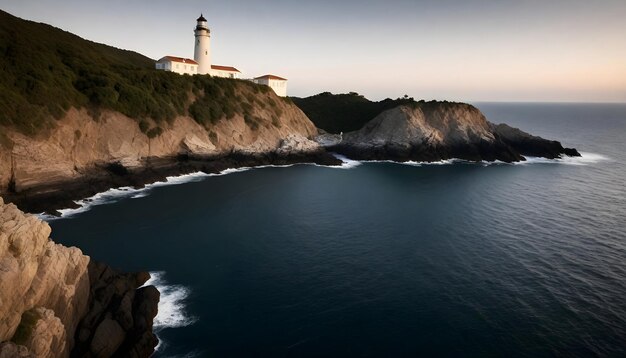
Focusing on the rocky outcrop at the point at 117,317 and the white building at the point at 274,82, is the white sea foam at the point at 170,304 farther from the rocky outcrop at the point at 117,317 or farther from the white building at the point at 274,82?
the white building at the point at 274,82

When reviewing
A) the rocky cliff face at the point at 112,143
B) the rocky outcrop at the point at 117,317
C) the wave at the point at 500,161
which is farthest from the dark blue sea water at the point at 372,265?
the wave at the point at 500,161

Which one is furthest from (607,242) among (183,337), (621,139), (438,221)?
(621,139)

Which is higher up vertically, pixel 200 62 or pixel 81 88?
pixel 200 62

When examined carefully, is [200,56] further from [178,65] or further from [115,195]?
[115,195]

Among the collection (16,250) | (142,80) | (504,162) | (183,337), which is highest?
(142,80)

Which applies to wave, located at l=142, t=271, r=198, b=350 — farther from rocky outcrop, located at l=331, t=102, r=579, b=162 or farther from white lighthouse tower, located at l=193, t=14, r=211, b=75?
white lighthouse tower, located at l=193, t=14, r=211, b=75

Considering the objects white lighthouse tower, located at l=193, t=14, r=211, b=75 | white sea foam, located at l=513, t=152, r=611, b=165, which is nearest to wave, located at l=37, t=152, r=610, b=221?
white sea foam, located at l=513, t=152, r=611, b=165

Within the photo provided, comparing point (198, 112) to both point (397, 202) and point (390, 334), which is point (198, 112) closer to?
point (397, 202)

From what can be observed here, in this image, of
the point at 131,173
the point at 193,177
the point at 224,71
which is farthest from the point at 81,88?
the point at 224,71
